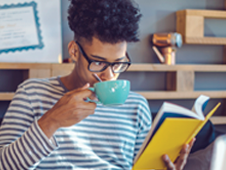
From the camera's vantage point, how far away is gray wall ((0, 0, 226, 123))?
2121mm

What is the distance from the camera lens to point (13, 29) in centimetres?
182

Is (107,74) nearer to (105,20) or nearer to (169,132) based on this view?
(105,20)

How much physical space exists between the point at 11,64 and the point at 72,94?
3.47 feet

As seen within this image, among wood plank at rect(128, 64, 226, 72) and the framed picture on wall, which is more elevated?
the framed picture on wall

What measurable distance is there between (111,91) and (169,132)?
222 millimetres

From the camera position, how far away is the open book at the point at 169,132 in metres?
0.71

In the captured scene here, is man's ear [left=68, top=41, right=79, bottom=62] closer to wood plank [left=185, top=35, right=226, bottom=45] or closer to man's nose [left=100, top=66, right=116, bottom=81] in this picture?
man's nose [left=100, top=66, right=116, bottom=81]

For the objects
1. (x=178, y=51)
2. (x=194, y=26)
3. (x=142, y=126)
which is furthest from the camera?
(x=178, y=51)

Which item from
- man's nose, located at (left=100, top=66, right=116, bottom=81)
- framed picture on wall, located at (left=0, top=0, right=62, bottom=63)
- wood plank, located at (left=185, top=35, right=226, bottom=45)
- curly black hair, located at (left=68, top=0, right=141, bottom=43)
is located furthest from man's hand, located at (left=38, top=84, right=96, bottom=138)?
wood plank, located at (left=185, top=35, right=226, bottom=45)

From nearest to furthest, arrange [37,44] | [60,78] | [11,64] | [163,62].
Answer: [60,78]
[11,64]
[37,44]
[163,62]

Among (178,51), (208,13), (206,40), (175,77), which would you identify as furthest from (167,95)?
(208,13)

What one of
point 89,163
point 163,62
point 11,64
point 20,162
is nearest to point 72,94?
point 20,162

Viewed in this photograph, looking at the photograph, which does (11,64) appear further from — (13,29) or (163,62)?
(163,62)

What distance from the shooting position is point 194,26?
6.89 feet
